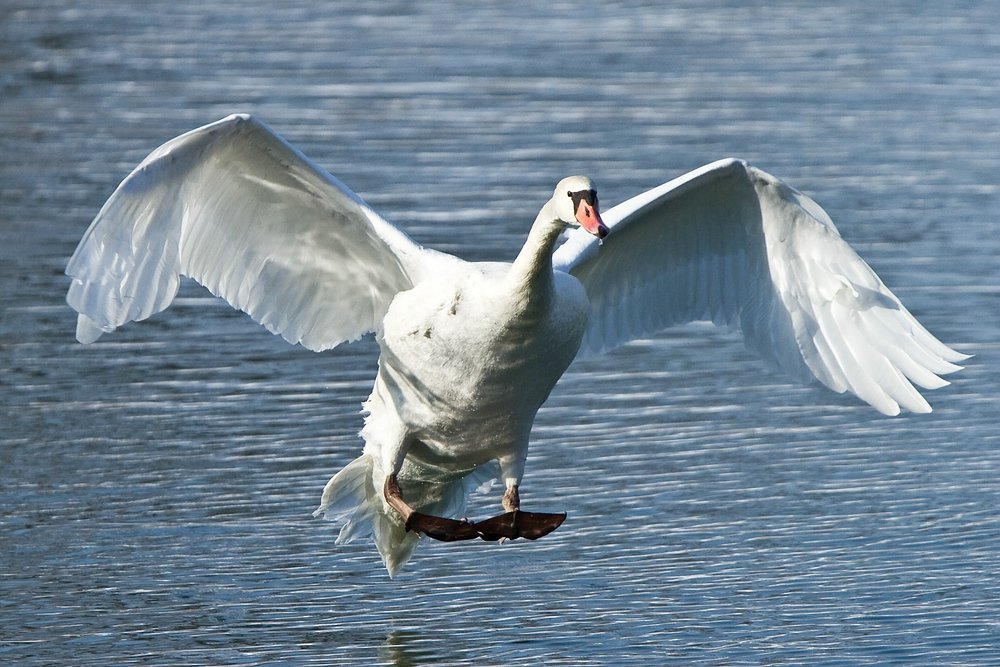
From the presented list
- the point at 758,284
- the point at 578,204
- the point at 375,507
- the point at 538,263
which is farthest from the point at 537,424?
the point at 578,204

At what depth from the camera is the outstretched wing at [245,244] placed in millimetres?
9094

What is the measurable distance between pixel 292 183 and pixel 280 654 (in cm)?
219

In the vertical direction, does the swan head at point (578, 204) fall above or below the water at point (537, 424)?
above

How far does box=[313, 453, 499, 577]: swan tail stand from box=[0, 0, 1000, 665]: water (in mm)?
216

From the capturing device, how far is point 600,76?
68.9 ft

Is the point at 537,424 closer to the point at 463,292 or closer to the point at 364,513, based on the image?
the point at 364,513

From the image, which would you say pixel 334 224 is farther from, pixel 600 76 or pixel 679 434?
pixel 600 76

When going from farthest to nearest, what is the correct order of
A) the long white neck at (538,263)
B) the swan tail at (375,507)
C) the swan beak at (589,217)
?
the swan tail at (375,507) < the long white neck at (538,263) < the swan beak at (589,217)

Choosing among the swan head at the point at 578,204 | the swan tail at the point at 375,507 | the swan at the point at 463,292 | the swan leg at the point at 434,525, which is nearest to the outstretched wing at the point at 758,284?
the swan at the point at 463,292

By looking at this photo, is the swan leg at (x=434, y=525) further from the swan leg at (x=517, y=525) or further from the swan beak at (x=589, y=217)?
the swan beak at (x=589, y=217)

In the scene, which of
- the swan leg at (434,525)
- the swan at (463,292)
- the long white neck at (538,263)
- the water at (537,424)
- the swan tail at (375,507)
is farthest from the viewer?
the swan tail at (375,507)

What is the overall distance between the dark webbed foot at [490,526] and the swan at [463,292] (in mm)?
11

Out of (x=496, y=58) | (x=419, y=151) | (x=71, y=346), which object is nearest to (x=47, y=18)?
(x=496, y=58)

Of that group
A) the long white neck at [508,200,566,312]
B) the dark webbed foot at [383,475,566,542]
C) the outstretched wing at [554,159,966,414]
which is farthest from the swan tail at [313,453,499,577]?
the long white neck at [508,200,566,312]
